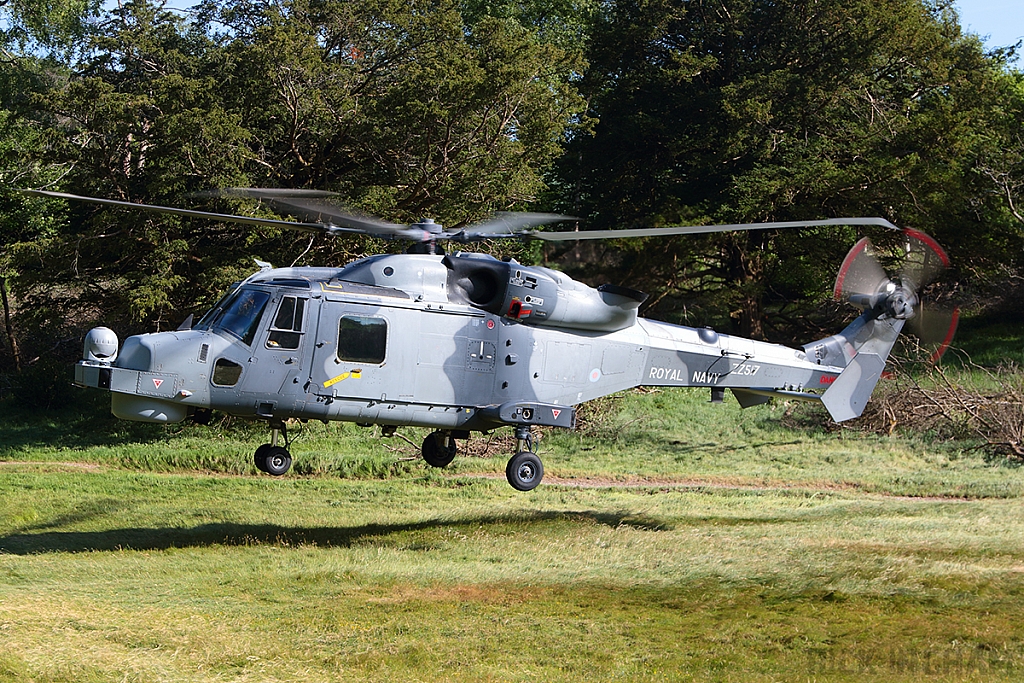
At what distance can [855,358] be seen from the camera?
15.5 metres

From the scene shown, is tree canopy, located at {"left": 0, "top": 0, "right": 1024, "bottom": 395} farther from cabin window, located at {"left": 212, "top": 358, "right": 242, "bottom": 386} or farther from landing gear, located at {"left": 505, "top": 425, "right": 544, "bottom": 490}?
landing gear, located at {"left": 505, "top": 425, "right": 544, "bottom": 490}

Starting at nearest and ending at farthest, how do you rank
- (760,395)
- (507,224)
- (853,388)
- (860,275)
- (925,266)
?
1. (507,224)
2. (760,395)
3. (925,266)
4. (853,388)
5. (860,275)

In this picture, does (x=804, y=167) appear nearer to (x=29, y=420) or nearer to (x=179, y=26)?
(x=179, y=26)

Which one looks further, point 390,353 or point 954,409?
point 954,409

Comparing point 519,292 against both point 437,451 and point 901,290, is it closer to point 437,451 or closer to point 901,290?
point 437,451

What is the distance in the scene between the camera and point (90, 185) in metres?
22.5

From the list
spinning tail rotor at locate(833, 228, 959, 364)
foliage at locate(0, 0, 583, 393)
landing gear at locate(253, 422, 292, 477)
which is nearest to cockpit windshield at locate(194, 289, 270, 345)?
landing gear at locate(253, 422, 292, 477)

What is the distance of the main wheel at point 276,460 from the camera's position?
12.4m

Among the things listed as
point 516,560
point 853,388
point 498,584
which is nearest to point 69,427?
point 516,560

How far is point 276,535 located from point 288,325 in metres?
4.06

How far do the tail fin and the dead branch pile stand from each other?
16.4ft

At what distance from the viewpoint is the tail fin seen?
15391 mm

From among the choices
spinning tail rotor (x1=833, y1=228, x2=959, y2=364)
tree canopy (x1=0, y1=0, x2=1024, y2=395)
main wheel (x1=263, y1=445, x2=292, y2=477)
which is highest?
tree canopy (x1=0, y1=0, x2=1024, y2=395)

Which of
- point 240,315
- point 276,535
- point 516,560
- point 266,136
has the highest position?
point 266,136
